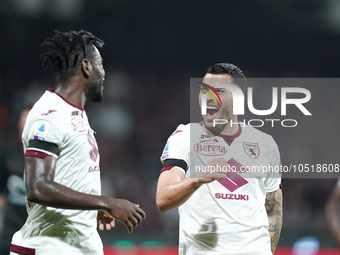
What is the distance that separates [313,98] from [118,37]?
454cm

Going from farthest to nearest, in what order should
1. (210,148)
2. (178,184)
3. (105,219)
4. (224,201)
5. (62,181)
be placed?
1. (210,148)
2. (105,219)
3. (224,201)
4. (178,184)
5. (62,181)

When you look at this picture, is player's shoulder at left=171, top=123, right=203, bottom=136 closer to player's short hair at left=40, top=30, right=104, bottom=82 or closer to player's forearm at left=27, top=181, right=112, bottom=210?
player's short hair at left=40, top=30, right=104, bottom=82

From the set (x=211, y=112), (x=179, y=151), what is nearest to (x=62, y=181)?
(x=179, y=151)

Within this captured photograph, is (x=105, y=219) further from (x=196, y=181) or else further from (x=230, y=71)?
(x=230, y=71)

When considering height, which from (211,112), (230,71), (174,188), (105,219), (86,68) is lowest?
(105,219)

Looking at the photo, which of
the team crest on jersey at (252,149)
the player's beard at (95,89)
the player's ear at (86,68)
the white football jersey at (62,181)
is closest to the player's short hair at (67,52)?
the player's ear at (86,68)

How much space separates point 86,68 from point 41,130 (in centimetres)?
57

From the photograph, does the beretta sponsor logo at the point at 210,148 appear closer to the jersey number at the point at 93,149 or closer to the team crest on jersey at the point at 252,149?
the team crest on jersey at the point at 252,149

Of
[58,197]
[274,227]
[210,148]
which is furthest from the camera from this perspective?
[274,227]

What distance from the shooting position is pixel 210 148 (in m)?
3.03

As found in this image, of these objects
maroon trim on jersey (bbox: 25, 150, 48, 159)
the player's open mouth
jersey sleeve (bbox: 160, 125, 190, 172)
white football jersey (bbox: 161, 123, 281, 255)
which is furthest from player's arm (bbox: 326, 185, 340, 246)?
maroon trim on jersey (bbox: 25, 150, 48, 159)

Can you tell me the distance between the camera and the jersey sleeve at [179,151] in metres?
2.82

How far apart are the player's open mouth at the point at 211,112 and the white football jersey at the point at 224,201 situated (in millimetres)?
109

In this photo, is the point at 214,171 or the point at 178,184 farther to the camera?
the point at 178,184
